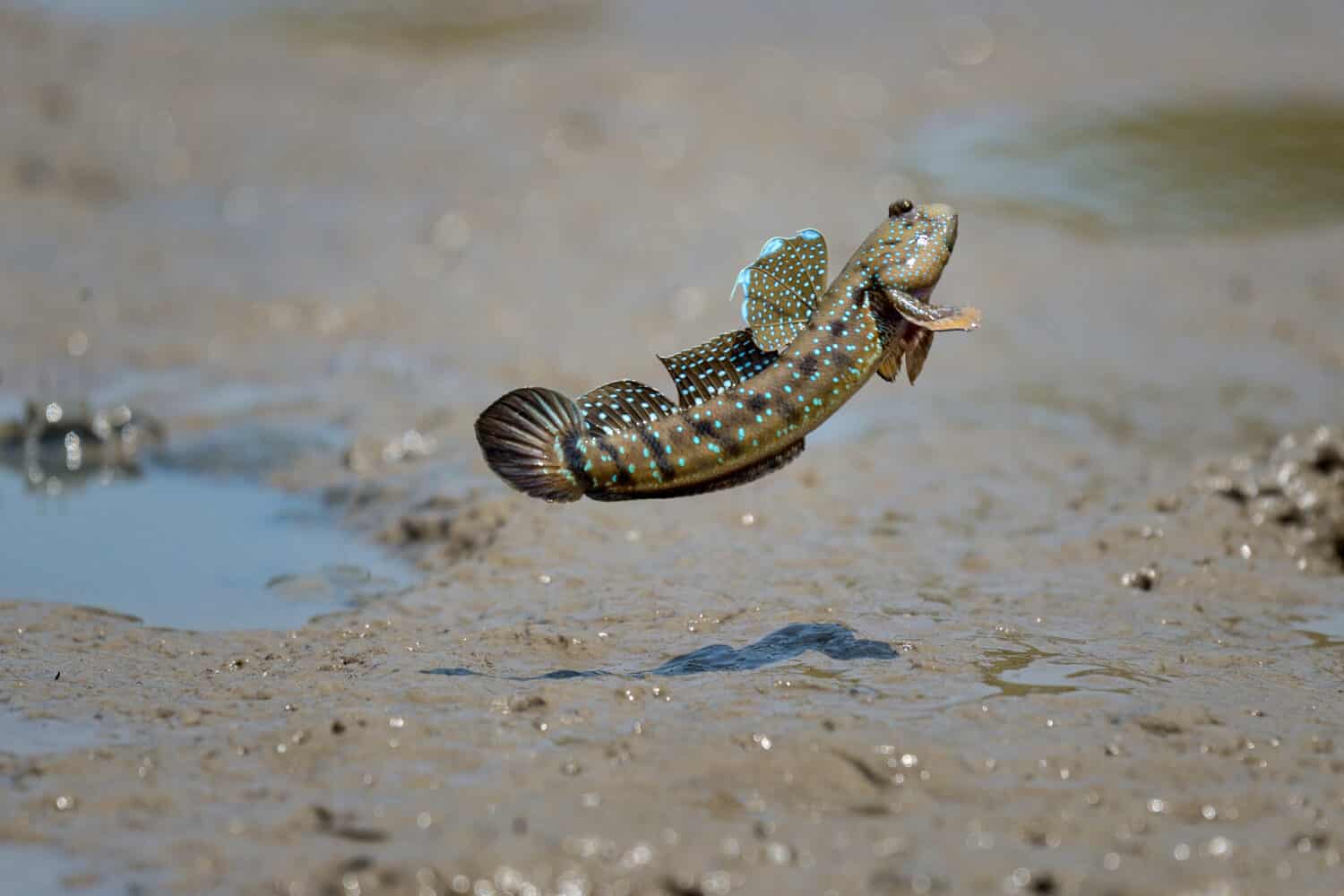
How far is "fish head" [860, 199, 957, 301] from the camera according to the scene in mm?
4199

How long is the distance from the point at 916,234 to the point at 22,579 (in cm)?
349

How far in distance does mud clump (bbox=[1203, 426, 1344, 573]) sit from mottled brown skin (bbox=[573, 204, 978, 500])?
224cm

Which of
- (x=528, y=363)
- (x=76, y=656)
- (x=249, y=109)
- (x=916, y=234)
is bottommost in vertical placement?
(x=76, y=656)

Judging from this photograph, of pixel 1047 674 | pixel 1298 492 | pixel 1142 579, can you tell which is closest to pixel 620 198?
pixel 1298 492

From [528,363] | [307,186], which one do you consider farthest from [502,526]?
[307,186]

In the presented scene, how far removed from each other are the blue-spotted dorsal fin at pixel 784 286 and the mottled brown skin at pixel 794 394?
42 millimetres

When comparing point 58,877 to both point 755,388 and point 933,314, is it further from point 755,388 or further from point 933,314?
point 933,314

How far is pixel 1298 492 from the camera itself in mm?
5895

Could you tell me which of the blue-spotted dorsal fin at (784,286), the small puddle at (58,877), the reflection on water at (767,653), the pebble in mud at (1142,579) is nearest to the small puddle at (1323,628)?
the pebble in mud at (1142,579)

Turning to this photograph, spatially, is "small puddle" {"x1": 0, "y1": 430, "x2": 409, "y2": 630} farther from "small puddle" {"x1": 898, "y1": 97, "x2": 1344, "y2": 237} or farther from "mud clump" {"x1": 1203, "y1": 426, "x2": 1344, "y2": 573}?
"small puddle" {"x1": 898, "y1": 97, "x2": 1344, "y2": 237}

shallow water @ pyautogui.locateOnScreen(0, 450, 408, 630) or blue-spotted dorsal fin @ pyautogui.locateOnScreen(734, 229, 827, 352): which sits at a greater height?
blue-spotted dorsal fin @ pyautogui.locateOnScreen(734, 229, 827, 352)

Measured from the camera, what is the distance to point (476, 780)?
3.51 m

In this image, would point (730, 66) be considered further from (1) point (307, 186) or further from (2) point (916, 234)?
(2) point (916, 234)

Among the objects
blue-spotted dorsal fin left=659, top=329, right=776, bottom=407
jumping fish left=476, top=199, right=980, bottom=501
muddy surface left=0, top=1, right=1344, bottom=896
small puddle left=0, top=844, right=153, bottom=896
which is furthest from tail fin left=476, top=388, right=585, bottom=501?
small puddle left=0, top=844, right=153, bottom=896
